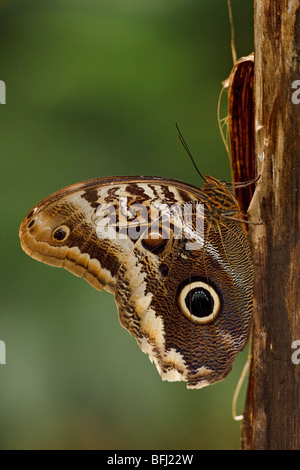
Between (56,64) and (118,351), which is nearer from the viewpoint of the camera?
(118,351)

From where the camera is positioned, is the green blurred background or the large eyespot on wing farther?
the green blurred background

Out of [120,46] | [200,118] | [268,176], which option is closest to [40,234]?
[268,176]

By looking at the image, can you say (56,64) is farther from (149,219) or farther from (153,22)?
(149,219)

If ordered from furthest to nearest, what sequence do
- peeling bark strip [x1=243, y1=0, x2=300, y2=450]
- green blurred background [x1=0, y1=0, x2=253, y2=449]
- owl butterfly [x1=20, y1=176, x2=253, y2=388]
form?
green blurred background [x1=0, y1=0, x2=253, y2=449] < owl butterfly [x1=20, y1=176, x2=253, y2=388] < peeling bark strip [x1=243, y1=0, x2=300, y2=450]

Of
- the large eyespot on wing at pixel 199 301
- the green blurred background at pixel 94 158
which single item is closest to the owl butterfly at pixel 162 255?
the large eyespot on wing at pixel 199 301

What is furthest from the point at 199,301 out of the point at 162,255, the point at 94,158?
the point at 94,158

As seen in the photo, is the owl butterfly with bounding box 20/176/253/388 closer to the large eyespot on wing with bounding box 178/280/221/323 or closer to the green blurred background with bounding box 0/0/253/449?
the large eyespot on wing with bounding box 178/280/221/323

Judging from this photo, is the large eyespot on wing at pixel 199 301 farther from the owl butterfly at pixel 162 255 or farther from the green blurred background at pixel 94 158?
the green blurred background at pixel 94 158

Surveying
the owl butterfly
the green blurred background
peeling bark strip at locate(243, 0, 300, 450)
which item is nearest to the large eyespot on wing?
the owl butterfly
